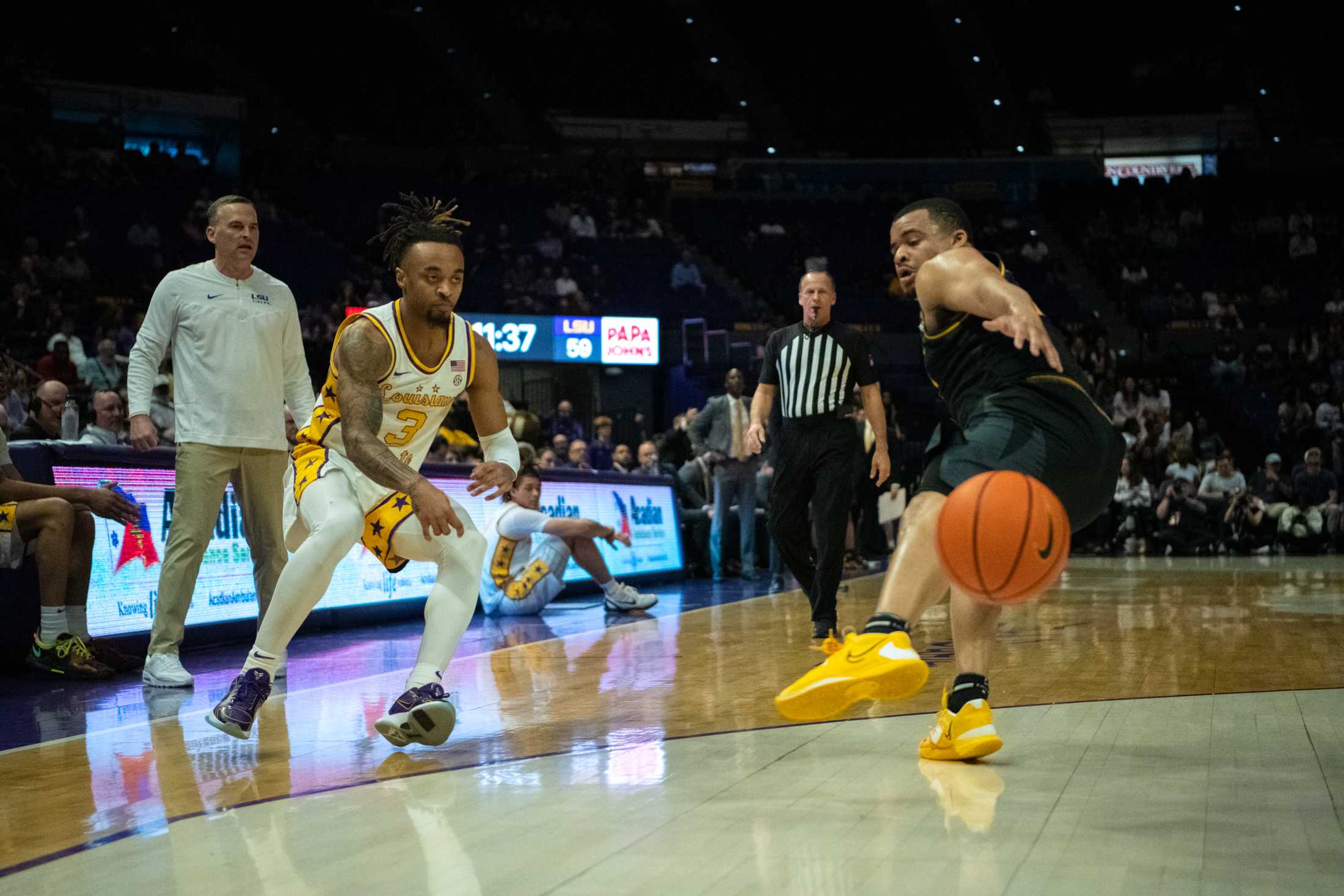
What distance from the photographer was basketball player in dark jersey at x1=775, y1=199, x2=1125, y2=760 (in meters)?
3.24

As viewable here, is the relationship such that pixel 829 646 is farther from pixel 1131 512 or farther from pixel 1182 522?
pixel 1131 512

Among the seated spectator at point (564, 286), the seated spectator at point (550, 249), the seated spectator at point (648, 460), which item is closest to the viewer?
the seated spectator at point (648, 460)

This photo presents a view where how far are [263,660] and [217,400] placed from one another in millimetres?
1836

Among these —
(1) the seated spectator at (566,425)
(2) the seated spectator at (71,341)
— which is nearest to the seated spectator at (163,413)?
(2) the seated spectator at (71,341)

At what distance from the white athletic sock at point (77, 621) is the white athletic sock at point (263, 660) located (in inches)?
90.8

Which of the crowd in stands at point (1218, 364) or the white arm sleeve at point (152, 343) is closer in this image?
the white arm sleeve at point (152, 343)

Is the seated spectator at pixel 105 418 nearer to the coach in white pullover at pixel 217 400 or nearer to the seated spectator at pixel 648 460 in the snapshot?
the coach in white pullover at pixel 217 400

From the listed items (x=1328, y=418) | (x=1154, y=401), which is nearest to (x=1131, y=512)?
(x=1154, y=401)

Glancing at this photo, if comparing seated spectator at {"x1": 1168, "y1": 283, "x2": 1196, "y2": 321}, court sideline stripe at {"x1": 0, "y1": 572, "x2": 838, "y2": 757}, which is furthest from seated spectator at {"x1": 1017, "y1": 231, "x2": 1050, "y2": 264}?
court sideline stripe at {"x1": 0, "y1": 572, "x2": 838, "y2": 757}

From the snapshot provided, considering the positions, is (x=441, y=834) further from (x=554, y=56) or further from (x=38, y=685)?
(x=554, y=56)

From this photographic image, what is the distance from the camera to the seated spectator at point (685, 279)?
26.0m

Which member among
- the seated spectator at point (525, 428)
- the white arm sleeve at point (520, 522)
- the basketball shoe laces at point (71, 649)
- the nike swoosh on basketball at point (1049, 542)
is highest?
the seated spectator at point (525, 428)

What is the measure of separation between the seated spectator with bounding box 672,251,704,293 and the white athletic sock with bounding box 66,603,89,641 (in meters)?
20.3

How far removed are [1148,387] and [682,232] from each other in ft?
37.8
